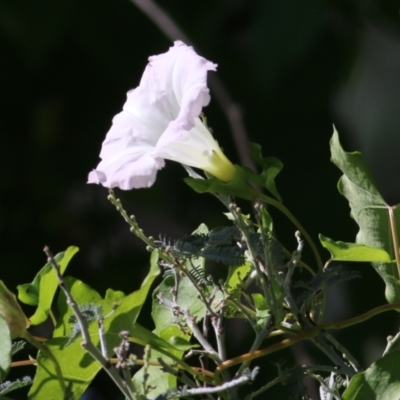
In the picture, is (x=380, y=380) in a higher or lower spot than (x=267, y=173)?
lower

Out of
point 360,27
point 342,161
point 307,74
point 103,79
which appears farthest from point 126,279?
point 342,161

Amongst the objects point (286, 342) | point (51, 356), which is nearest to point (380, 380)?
point (286, 342)

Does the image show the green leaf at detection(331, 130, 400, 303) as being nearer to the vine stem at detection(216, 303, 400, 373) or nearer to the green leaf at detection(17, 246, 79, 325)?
the vine stem at detection(216, 303, 400, 373)

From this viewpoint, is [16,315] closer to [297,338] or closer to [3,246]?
[297,338]

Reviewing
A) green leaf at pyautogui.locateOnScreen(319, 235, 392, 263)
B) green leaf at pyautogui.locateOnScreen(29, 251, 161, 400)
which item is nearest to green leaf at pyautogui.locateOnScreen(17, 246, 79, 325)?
green leaf at pyautogui.locateOnScreen(29, 251, 161, 400)

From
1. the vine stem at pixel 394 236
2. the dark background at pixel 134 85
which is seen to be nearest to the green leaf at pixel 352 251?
the vine stem at pixel 394 236

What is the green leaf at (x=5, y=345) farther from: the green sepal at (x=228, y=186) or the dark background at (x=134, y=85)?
the dark background at (x=134, y=85)

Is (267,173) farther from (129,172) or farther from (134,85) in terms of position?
→ (134,85)
